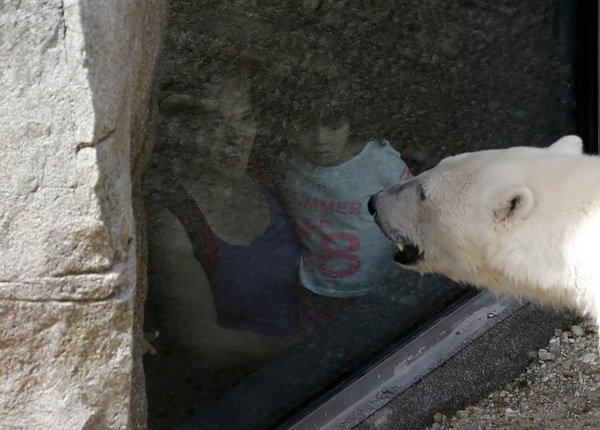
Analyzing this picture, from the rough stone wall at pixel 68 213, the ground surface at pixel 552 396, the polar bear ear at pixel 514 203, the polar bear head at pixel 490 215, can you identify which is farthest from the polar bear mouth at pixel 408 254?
the rough stone wall at pixel 68 213

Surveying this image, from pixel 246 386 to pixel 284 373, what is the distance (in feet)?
0.47

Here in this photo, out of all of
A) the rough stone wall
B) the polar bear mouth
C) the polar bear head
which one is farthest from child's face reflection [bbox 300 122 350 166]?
the rough stone wall

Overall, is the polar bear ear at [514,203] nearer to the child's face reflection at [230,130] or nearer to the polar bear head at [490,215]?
the polar bear head at [490,215]

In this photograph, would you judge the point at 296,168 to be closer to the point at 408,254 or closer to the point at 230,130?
the point at 230,130

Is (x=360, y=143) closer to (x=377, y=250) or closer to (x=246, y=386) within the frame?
(x=377, y=250)

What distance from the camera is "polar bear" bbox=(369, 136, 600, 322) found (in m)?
1.86

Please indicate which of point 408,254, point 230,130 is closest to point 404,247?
point 408,254

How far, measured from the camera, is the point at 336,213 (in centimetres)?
264

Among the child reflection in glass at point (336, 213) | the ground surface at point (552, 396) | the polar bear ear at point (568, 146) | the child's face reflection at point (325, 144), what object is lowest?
the ground surface at point (552, 396)

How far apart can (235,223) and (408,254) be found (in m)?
0.53

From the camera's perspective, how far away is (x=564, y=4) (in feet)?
9.91

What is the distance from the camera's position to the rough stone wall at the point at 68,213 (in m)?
1.53

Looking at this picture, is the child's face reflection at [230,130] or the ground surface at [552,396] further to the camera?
the ground surface at [552,396]

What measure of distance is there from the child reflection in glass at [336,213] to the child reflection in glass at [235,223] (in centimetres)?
6
